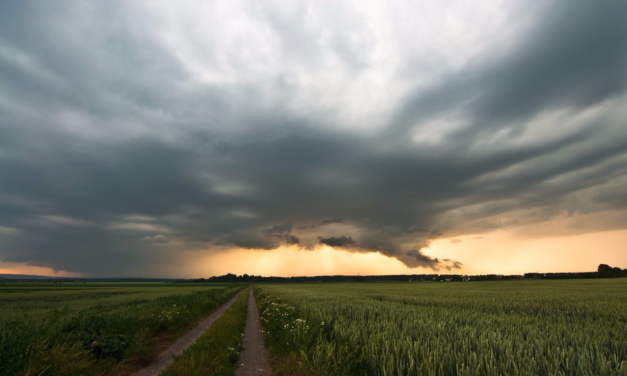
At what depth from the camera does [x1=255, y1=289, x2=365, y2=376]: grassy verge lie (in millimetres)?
6004

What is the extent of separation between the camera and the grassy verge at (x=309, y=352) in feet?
19.7

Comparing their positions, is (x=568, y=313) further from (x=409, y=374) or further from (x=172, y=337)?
(x=172, y=337)

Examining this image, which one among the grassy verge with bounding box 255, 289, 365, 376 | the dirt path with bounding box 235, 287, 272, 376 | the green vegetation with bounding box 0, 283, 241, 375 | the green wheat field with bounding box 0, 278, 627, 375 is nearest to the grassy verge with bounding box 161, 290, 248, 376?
the green wheat field with bounding box 0, 278, 627, 375

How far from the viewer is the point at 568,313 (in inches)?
552

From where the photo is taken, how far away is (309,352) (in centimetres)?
746

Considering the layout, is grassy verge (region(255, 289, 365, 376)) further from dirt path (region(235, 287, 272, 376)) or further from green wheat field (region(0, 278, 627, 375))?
dirt path (region(235, 287, 272, 376))

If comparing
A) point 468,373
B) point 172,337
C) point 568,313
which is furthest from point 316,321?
point 568,313

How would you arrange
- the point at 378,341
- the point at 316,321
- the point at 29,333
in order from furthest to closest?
1. the point at 316,321
2. the point at 29,333
3. the point at 378,341

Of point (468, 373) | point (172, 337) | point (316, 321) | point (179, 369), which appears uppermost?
point (468, 373)

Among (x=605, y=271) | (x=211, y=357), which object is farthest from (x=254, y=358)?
(x=605, y=271)

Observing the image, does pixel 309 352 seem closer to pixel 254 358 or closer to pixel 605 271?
pixel 254 358

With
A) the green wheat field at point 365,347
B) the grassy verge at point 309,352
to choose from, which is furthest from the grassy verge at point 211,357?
the grassy verge at point 309,352

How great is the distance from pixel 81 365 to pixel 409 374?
893 centimetres

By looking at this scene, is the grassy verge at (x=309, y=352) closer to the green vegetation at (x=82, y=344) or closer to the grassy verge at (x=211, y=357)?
the grassy verge at (x=211, y=357)
